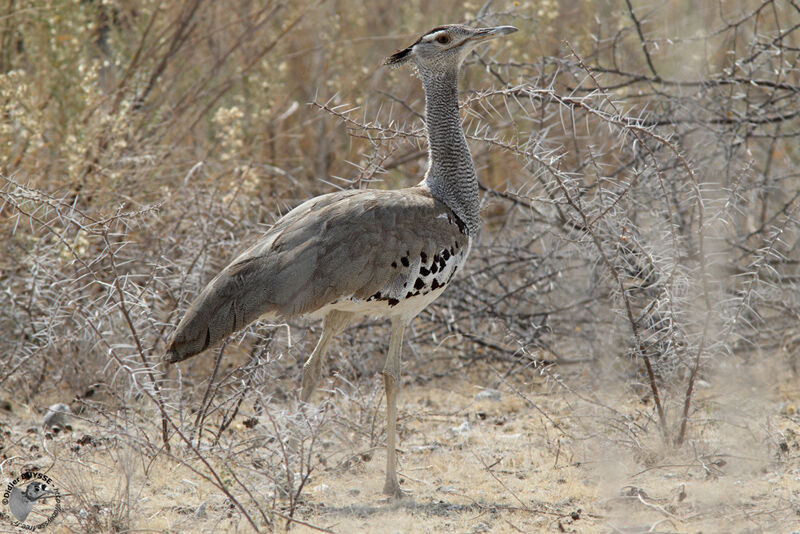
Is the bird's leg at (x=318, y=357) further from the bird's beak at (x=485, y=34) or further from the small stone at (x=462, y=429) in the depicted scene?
the bird's beak at (x=485, y=34)

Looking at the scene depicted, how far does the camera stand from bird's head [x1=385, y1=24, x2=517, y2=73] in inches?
150

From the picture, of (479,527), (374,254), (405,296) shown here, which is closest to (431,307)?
(405,296)

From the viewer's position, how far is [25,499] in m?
3.21

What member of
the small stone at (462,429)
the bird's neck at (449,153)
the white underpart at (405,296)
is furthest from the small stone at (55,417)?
the bird's neck at (449,153)

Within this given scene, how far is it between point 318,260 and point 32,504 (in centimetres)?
140

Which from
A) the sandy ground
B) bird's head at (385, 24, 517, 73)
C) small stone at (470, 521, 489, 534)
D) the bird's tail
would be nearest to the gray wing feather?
the bird's tail

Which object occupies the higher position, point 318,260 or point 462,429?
point 318,260

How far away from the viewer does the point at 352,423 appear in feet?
13.4

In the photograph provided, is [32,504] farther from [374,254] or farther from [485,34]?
[485,34]

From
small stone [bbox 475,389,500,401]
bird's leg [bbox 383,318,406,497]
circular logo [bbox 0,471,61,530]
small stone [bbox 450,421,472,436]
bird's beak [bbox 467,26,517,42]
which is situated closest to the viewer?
circular logo [bbox 0,471,61,530]

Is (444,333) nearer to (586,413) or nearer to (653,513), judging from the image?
(586,413)

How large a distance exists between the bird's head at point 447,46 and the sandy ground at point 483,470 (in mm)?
1500

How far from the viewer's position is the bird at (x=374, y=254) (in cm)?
324

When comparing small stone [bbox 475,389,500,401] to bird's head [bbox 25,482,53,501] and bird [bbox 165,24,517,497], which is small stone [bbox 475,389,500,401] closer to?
bird [bbox 165,24,517,497]
